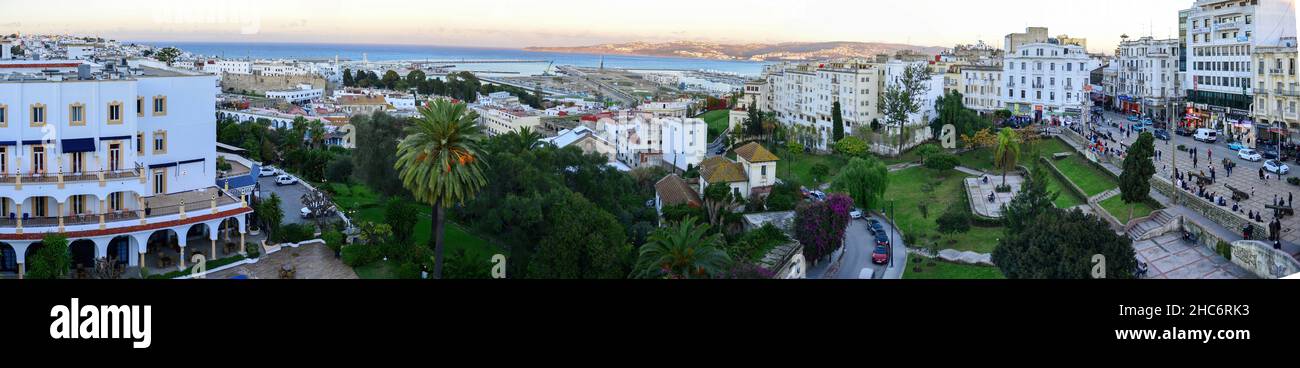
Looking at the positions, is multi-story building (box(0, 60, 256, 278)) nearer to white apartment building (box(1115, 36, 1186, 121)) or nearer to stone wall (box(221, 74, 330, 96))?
white apartment building (box(1115, 36, 1186, 121))

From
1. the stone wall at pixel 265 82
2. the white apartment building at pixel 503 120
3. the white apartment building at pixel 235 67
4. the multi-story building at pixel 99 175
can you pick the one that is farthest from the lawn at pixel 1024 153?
the white apartment building at pixel 235 67

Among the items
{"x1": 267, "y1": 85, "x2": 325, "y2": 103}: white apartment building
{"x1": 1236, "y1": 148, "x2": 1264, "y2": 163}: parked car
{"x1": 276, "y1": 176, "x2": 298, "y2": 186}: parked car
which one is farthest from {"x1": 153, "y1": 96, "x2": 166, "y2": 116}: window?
{"x1": 267, "y1": 85, "x2": 325, "y2": 103}: white apartment building

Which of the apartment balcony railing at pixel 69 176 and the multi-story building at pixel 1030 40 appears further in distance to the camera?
the multi-story building at pixel 1030 40

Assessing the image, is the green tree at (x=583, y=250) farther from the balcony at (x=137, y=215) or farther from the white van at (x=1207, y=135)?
the white van at (x=1207, y=135)
